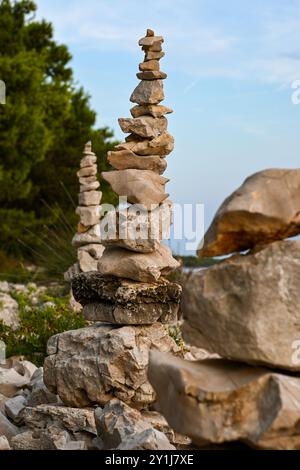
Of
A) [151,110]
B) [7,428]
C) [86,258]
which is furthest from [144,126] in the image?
[86,258]

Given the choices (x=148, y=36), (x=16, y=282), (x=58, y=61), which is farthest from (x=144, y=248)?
(x=58, y=61)

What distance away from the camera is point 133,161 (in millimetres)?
7145

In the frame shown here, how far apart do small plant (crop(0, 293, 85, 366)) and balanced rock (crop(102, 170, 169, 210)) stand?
9.19 ft

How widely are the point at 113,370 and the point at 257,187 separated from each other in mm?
2610

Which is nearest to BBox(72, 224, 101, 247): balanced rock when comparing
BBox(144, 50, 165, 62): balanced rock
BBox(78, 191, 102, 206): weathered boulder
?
BBox(78, 191, 102, 206): weathered boulder

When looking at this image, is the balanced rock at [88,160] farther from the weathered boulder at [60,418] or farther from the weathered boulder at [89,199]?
the weathered boulder at [60,418]

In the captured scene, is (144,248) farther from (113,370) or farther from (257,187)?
(257,187)

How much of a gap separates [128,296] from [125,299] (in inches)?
1.4

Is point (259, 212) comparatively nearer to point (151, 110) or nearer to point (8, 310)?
point (151, 110)

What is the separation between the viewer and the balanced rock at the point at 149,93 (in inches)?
287

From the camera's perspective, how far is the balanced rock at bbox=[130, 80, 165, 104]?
7.30 m

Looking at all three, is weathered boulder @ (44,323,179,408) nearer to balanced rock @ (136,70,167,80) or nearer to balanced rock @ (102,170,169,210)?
balanced rock @ (102,170,169,210)

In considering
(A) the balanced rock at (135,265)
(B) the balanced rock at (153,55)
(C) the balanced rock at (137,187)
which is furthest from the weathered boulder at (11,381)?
(B) the balanced rock at (153,55)

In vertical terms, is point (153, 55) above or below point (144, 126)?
above
